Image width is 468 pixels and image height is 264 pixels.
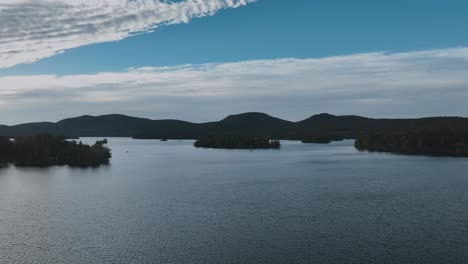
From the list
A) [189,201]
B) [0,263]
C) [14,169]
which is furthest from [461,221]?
[14,169]

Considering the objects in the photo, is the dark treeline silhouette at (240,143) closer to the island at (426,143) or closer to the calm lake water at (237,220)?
the island at (426,143)

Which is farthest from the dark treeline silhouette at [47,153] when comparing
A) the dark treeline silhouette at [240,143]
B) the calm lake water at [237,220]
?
the dark treeline silhouette at [240,143]

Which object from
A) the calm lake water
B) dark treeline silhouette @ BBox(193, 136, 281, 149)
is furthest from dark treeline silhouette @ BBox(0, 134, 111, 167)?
dark treeline silhouette @ BBox(193, 136, 281, 149)

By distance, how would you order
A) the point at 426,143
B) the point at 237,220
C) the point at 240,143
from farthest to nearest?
the point at 240,143 → the point at 426,143 → the point at 237,220

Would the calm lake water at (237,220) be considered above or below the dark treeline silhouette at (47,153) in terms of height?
below

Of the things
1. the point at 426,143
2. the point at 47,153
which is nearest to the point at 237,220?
the point at 47,153

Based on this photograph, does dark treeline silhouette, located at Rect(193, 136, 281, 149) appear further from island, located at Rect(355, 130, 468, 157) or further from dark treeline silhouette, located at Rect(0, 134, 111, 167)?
dark treeline silhouette, located at Rect(0, 134, 111, 167)

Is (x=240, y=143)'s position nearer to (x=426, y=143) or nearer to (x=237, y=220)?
(x=426, y=143)
